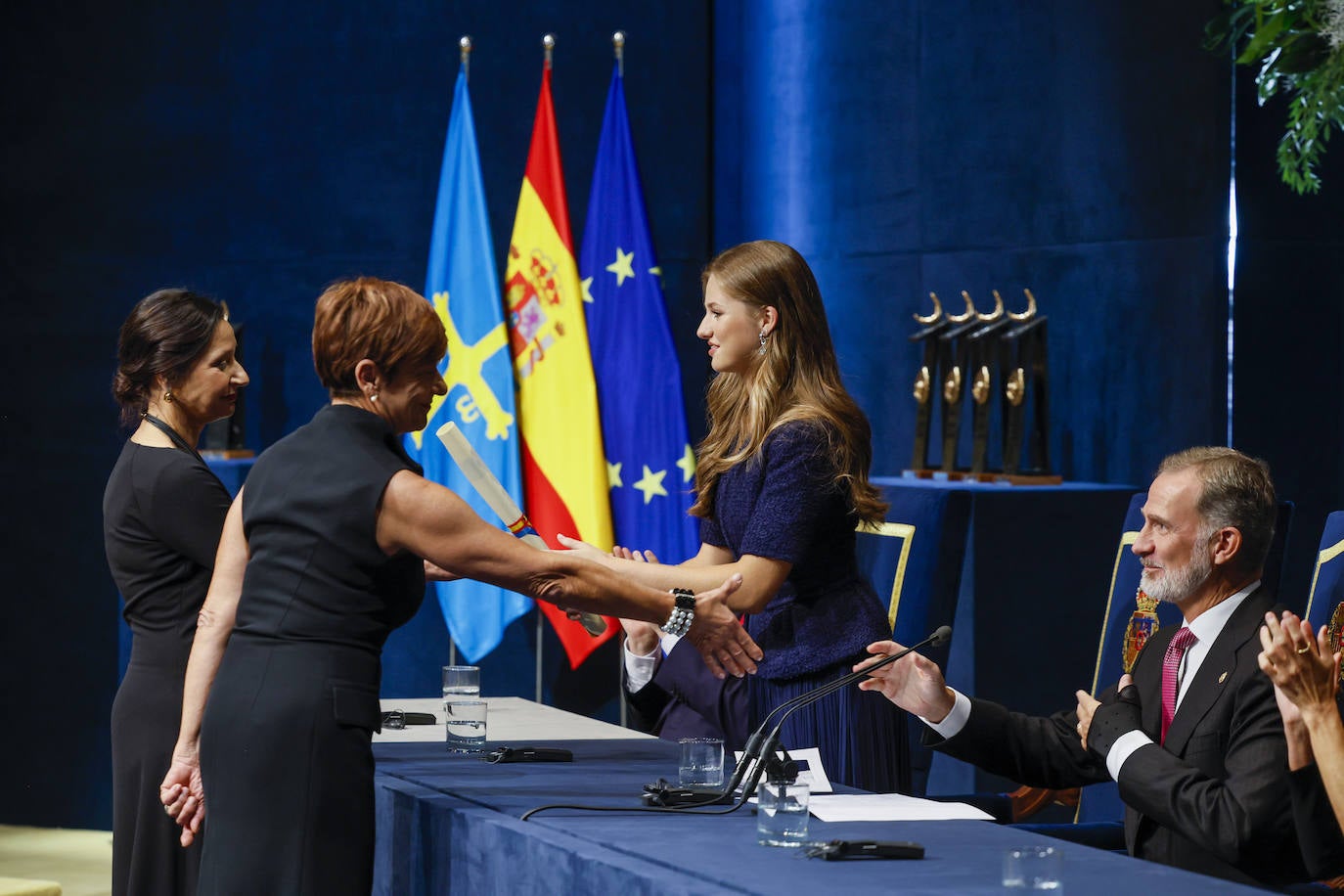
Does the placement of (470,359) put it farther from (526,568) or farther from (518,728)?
(526,568)

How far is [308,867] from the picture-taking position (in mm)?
2178

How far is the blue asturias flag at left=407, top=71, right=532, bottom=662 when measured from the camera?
18.0ft

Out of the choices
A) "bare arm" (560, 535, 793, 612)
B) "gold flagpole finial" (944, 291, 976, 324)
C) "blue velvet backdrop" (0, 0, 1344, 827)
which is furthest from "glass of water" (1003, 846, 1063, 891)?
"blue velvet backdrop" (0, 0, 1344, 827)

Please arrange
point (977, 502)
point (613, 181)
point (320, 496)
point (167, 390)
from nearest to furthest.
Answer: point (320, 496), point (167, 390), point (977, 502), point (613, 181)

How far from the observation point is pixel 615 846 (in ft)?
6.84

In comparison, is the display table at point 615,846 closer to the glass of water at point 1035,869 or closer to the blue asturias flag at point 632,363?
the glass of water at point 1035,869

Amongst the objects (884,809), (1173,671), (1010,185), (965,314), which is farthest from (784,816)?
(1010,185)

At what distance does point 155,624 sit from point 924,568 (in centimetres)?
174

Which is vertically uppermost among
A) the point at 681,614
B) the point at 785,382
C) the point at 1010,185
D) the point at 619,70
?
the point at 619,70

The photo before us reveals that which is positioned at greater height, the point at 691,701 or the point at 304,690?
the point at 304,690

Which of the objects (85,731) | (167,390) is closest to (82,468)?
(85,731)

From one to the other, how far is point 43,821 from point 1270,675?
4.71 metres

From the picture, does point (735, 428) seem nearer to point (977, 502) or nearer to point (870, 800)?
point (870, 800)

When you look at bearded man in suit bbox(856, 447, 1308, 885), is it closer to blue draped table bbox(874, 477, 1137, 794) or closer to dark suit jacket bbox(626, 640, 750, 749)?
dark suit jacket bbox(626, 640, 750, 749)
